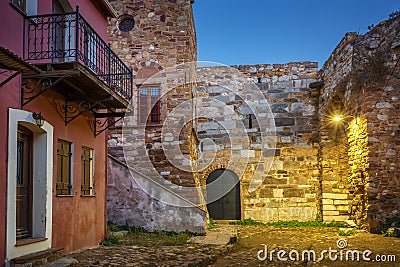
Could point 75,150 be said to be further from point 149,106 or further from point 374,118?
point 374,118

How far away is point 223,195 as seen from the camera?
691 inches

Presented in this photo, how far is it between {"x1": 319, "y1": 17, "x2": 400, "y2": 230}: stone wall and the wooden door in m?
8.96

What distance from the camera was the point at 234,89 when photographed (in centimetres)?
1789

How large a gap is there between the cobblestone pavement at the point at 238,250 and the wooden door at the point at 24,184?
1.04m

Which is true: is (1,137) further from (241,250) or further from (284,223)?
(284,223)

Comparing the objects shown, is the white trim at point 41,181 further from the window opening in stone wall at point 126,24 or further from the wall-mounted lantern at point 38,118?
the window opening in stone wall at point 126,24

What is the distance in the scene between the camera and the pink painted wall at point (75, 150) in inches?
247

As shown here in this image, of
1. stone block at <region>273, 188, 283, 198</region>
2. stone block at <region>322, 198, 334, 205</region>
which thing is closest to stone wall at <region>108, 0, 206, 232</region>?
stone block at <region>273, 188, 283, 198</region>

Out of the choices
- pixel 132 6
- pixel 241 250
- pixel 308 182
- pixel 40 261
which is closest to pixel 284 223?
pixel 308 182

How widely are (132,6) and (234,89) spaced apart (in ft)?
17.5

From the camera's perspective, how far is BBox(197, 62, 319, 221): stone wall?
16859 mm

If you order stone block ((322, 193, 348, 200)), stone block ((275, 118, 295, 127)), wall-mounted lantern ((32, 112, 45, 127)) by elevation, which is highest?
stone block ((275, 118, 295, 127))

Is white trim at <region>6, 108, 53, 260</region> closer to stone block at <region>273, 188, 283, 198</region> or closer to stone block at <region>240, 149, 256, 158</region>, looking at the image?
stone block at <region>240, 149, 256, 158</region>

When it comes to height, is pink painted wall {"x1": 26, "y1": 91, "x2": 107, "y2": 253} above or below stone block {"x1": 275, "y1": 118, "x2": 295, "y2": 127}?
below
